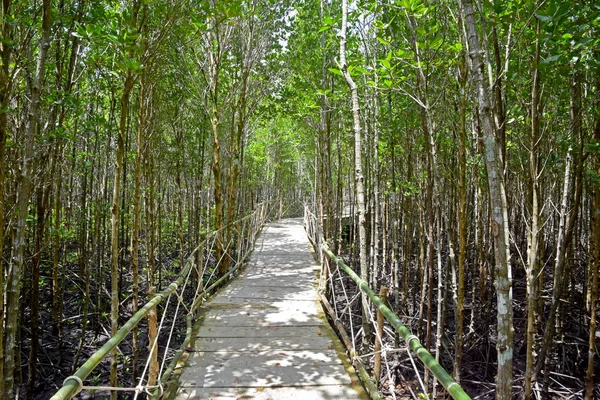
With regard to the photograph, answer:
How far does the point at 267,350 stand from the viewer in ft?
11.6

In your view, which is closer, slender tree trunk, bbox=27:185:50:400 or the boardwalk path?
the boardwalk path

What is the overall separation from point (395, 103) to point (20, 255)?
5.40 metres

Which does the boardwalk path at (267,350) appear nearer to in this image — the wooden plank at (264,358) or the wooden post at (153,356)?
the wooden plank at (264,358)

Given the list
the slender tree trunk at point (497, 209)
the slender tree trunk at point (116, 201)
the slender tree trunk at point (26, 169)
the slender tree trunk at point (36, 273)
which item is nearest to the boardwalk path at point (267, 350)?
the slender tree trunk at point (116, 201)

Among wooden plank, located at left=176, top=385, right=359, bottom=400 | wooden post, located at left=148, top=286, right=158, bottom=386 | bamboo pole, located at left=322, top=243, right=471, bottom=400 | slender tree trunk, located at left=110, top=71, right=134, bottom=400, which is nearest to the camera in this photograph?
bamboo pole, located at left=322, top=243, right=471, bottom=400

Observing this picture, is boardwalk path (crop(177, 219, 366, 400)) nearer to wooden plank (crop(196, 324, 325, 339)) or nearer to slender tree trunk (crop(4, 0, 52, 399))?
wooden plank (crop(196, 324, 325, 339))

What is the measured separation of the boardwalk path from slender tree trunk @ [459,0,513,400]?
1020mm

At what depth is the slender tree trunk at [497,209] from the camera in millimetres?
2002

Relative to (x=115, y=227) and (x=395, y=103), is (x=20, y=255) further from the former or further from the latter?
(x=395, y=103)

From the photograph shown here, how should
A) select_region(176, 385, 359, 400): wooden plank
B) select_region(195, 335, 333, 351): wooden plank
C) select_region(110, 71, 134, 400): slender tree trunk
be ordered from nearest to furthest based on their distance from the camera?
select_region(176, 385, 359, 400): wooden plank < select_region(110, 71, 134, 400): slender tree trunk < select_region(195, 335, 333, 351): wooden plank

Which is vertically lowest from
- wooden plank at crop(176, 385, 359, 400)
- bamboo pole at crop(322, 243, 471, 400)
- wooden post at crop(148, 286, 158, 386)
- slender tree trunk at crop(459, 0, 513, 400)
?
wooden plank at crop(176, 385, 359, 400)

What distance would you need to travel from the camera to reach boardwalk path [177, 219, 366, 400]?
278 cm

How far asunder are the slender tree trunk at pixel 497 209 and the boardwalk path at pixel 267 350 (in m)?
1.02

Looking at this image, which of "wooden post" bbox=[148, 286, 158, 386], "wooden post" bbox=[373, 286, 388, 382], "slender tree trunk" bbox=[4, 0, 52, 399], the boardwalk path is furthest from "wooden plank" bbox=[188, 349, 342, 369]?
"slender tree trunk" bbox=[4, 0, 52, 399]
